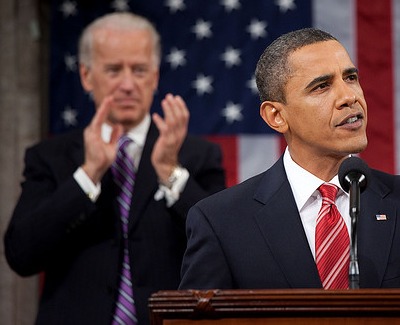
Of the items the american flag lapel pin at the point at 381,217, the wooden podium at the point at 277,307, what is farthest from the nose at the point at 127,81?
the wooden podium at the point at 277,307

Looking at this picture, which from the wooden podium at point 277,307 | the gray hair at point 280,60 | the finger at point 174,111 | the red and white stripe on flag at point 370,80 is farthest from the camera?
the red and white stripe on flag at point 370,80

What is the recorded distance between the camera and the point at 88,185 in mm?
3545

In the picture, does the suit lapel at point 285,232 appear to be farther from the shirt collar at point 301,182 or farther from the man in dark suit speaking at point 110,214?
the man in dark suit speaking at point 110,214

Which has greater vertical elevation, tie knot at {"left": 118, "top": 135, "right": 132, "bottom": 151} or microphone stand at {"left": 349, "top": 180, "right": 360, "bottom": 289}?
tie knot at {"left": 118, "top": 135, "right": 132, "bottom": 151}

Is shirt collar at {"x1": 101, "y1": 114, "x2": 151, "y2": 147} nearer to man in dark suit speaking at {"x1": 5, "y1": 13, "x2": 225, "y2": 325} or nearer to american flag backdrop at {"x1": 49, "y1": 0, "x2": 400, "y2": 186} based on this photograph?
man in dark suit speaking at {"x1": 5, "y1": 13, "x2": 225, "y2": 325}

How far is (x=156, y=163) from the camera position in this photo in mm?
3543

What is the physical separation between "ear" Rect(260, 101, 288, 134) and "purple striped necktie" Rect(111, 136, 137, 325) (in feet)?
2.84

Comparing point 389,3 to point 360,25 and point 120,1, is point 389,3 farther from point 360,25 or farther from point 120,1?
point 120,1

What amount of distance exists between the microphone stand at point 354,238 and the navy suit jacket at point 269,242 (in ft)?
0.65

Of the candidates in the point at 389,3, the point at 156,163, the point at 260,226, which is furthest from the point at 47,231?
the point at 389,3

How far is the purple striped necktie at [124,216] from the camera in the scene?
11.4ft

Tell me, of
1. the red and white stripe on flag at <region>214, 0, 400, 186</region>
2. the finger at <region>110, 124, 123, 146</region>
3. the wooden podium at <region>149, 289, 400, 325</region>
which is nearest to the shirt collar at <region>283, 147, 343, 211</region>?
the wooden podium at <region>149, 289, 400, 325</region>

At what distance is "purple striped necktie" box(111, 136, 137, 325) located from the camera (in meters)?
3.47

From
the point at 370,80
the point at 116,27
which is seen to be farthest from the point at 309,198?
the point at 370,80
